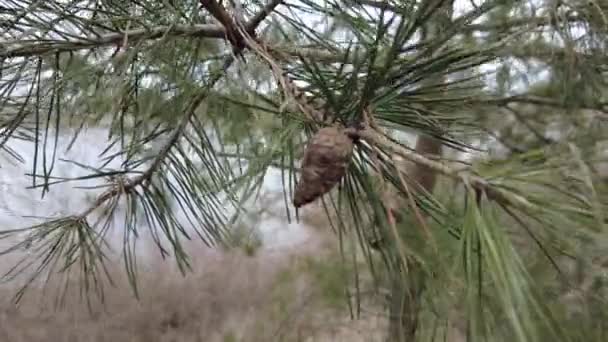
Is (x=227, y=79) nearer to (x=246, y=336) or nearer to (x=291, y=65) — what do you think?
(x=291, y=65)

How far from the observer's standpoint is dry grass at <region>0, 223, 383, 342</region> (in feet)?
2.61

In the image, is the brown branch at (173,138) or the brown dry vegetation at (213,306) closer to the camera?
the brown branch at (173,138)

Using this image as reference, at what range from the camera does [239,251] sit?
2.98 ft

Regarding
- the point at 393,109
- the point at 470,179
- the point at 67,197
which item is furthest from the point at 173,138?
the point at 67,197

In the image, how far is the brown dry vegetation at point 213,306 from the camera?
0.79 metres

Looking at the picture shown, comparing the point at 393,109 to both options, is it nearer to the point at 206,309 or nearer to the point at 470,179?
the point at 470,179

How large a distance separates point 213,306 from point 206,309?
0.01 meters

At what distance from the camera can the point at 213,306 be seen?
0.89 metres

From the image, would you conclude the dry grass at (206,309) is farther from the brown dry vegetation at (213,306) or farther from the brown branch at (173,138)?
the brown branch at (173,138)

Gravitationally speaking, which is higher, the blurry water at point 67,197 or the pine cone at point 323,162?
the pine cone at point 323,162

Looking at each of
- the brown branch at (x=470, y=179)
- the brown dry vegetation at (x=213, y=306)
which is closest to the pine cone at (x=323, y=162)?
the brown branch at (x=470, y=179)

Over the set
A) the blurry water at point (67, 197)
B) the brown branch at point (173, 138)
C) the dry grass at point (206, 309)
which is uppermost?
→ the brown branch at point (173, 138)

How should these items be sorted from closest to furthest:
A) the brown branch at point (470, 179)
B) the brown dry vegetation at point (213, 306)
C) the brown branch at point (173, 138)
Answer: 1. the brown branch at point (470, 179)
2. the brown branch at point (173, 138)
3. the brown dry vegetation at point (213, 306)

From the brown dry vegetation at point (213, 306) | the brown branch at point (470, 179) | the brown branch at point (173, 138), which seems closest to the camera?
the brown branch at point (470, 179)
